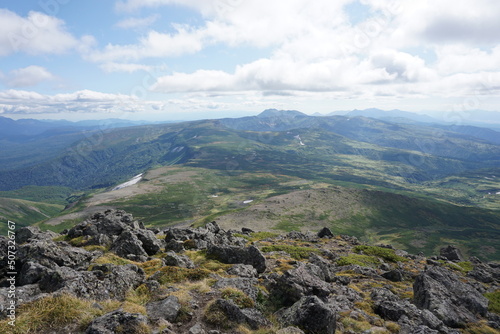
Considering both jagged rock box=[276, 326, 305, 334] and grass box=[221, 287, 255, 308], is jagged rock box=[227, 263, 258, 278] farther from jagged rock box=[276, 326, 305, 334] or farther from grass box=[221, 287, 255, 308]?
jagged rock box=[276, 326, 305, 334]

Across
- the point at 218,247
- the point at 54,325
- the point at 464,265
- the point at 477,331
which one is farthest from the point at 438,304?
the point at 464,265

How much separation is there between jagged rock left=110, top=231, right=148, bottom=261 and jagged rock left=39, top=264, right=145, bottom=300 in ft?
32.8

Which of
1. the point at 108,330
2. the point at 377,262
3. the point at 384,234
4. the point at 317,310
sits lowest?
the point at 384,234

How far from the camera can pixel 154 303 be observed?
61.2 feet

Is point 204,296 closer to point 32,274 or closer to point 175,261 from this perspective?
point 175,261

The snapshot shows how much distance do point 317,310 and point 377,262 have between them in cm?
4291

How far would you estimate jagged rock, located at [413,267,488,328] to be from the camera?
25734mm

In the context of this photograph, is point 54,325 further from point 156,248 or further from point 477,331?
point 477,331

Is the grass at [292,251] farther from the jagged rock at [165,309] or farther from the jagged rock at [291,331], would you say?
the jagged rock at [165,309]

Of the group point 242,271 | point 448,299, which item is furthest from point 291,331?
point 448,299

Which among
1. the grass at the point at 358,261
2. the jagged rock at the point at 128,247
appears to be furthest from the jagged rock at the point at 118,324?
the grass at the point at 358,261

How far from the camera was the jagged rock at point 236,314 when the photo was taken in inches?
691

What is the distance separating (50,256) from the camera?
23469 mm

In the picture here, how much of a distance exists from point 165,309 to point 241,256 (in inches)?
663
